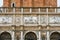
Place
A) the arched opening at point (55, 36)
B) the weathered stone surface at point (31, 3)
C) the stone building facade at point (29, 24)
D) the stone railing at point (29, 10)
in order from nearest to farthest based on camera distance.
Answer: the stone building facade at point (29, 24), the arched opening at point (55, 36), the stone railing at point (29, 10), the weathered stone surface at point (31, 3)

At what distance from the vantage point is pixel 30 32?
2927cm

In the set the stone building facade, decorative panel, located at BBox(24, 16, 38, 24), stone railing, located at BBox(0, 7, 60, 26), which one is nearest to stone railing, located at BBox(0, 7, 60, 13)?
the stone building facade

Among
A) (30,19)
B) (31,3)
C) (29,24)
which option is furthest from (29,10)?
(31,3)

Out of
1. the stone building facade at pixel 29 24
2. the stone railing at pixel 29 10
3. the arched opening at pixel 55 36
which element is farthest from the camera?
the stone railing at pixel 29 10

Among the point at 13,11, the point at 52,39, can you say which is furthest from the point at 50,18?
the point at 13,11

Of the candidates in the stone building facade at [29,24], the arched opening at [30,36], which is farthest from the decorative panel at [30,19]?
the arched opening at [30,36]

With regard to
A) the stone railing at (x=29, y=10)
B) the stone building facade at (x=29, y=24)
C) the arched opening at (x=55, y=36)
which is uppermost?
the stone railing at (x=29, y=10)

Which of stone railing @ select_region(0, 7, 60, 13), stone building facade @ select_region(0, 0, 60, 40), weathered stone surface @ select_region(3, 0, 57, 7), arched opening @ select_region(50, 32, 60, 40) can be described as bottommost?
arched opening @ select_region(50, 32, 60, 40)

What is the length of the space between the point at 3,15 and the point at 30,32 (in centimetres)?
344

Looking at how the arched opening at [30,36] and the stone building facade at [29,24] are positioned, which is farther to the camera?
the arched opening at [30,36]

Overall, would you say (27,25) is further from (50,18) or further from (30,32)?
(50,18)

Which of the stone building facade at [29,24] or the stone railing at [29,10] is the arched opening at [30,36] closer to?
the stone building facade at [29,24]

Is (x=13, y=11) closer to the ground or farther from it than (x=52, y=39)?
farther from it

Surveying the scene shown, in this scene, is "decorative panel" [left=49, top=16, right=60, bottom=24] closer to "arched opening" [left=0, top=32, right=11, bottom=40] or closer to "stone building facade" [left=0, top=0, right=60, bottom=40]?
"stone building facade" [left=0, top=0, right=60, bottom=40]
